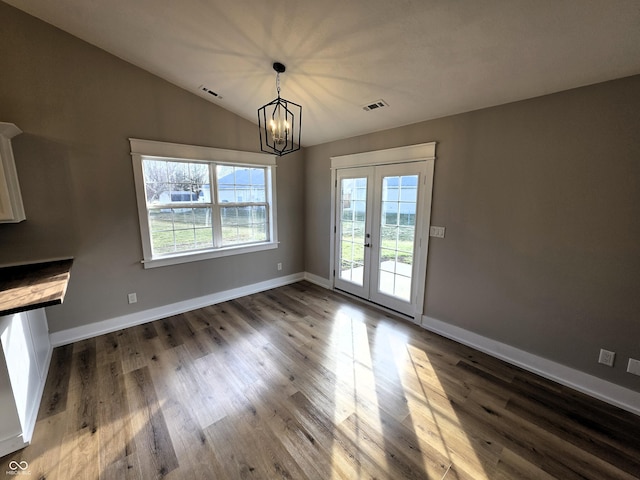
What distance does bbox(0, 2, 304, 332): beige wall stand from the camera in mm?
2381

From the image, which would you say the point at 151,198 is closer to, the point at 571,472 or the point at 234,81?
the point at 234,81

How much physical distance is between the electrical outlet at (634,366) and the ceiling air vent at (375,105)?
298cm

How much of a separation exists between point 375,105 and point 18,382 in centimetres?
365

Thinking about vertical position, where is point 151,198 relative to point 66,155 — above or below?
below

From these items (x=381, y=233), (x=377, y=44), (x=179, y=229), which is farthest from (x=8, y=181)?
(x=381, y=233)

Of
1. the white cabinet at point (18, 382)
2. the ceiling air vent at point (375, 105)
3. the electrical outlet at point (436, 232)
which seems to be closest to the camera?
the white cabinet at point (18, 382)

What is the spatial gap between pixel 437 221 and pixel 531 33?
66.4 inches

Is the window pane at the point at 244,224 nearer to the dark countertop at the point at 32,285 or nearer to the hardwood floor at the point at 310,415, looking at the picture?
the hardwood floor at the point at 310,415

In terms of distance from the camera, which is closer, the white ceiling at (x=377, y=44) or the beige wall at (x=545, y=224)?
the white ceiling at (x=377, y=44)

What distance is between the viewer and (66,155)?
102 inches

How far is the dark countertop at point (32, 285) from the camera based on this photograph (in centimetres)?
157

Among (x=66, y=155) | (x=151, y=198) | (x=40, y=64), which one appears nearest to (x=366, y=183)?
(x=151, y=198)

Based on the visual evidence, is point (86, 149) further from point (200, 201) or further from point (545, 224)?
point (545, 224)

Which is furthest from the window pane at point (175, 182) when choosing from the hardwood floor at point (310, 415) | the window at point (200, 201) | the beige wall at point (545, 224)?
the beige wall at point (545, 224)
